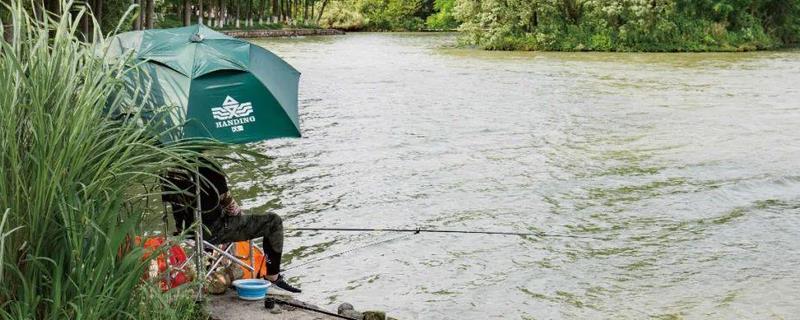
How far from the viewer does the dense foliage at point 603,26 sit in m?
44.4

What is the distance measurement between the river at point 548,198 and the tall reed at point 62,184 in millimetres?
3616

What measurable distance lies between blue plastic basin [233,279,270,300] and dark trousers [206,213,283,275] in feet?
1.10

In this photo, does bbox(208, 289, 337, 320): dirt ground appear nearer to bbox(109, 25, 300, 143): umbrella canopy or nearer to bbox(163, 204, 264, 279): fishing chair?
bbox(163, 204, 264, 279): fishing chair

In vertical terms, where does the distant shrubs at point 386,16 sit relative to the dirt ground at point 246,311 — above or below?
below

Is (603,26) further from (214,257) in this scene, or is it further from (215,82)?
(215,82)

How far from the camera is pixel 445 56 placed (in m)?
41.1

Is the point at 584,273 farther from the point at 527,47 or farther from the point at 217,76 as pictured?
the point at 527,47

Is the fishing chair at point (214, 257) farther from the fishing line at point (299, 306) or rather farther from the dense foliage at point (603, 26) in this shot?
the dense foliage at point (603, 26)

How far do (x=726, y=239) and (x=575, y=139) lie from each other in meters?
7.18

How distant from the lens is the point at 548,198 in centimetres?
1201

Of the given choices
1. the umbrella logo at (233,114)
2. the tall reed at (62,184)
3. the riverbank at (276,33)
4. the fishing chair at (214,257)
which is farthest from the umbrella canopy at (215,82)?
the riverbank at (276,33)

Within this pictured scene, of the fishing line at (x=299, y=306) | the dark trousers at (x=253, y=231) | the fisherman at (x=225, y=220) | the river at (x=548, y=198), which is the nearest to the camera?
the fishing line at (x=299, y=306)

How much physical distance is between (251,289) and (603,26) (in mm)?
40469

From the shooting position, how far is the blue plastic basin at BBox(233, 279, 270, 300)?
19.6 ft
